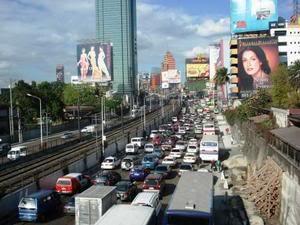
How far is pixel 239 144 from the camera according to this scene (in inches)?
2534

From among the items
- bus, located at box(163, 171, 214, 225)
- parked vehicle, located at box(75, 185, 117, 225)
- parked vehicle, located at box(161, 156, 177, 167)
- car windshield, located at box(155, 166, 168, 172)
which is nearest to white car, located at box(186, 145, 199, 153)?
parked vehicle, located at box(161, 156, 177, 167)

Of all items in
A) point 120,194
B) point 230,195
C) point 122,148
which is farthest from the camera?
point 122,148

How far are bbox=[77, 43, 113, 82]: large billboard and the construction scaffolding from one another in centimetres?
10501

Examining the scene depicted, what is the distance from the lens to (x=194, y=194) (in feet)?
72.7

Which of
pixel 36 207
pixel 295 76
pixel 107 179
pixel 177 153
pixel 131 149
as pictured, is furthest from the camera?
pixel 295 76

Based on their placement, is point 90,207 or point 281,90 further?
point 281,90

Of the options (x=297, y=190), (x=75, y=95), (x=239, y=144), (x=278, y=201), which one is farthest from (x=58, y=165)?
(x=75, y=95)

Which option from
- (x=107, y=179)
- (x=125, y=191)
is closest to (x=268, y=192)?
(x=125, y=191)

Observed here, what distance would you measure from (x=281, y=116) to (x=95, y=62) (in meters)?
93.8

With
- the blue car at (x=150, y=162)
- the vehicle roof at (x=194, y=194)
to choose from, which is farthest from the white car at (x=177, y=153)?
the vehicle roof at (x=194, y=194)

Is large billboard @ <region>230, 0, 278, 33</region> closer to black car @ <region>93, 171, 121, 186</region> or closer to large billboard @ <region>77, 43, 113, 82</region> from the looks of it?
large billboard @ <region>77, 43, 113, 82</region>

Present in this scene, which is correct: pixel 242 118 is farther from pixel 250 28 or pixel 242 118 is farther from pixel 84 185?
pixel 250 28

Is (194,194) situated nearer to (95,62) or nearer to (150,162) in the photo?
(150,162)

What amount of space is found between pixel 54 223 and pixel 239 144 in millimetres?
41828
